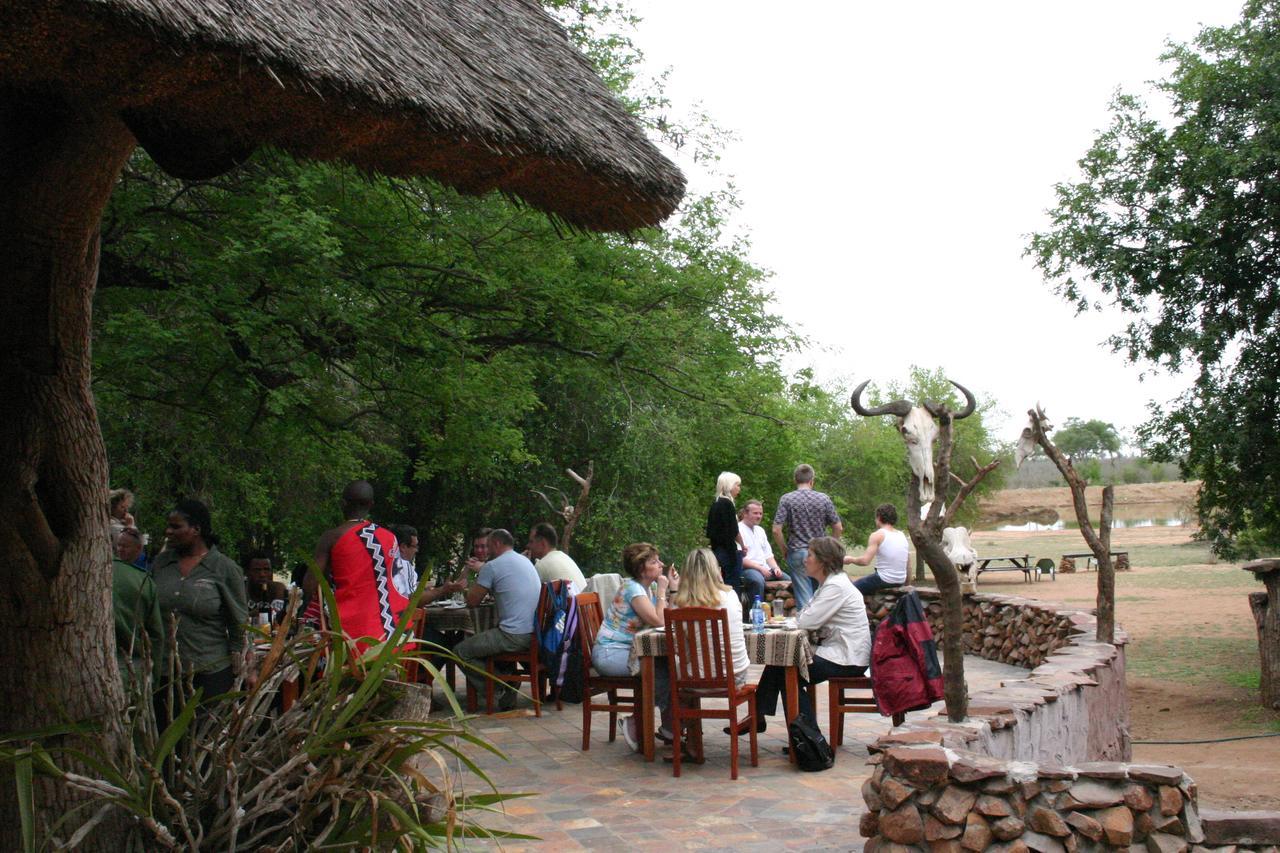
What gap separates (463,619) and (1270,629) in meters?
7.37

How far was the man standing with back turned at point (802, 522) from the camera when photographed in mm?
10961

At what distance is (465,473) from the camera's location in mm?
17016

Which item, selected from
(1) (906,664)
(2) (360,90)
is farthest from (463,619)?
(2) (360,90)

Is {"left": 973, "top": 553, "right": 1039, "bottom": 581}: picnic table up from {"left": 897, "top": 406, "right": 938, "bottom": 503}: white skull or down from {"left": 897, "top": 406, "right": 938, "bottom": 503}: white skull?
down

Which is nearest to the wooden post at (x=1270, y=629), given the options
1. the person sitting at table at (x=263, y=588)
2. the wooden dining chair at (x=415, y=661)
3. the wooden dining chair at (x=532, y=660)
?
the wooden dining chair at (x=532, y=660)

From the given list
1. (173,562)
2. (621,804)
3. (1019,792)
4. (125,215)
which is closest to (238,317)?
(125,215)

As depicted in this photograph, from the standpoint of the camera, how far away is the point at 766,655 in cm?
667

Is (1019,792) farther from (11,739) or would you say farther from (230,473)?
(230,473)

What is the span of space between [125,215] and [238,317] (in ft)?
3.14

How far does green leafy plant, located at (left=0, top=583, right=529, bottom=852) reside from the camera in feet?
10.1

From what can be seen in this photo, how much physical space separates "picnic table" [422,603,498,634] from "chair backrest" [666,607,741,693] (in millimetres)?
2923

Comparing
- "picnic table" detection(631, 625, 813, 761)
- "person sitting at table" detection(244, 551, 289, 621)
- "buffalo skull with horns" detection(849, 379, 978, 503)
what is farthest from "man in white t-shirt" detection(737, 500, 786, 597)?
"buffalo skull with horns" detection(849, 379, 978, 503)

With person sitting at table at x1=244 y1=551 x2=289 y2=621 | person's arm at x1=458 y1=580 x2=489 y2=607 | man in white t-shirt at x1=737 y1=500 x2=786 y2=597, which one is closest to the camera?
person's arm at x1=458 y1=580 x2=489 y2=607

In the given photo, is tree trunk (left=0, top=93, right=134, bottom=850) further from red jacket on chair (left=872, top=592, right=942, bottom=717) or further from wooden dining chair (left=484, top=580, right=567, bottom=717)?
wooden dining chair (left=484, top=580, right=567, bottom=717)
